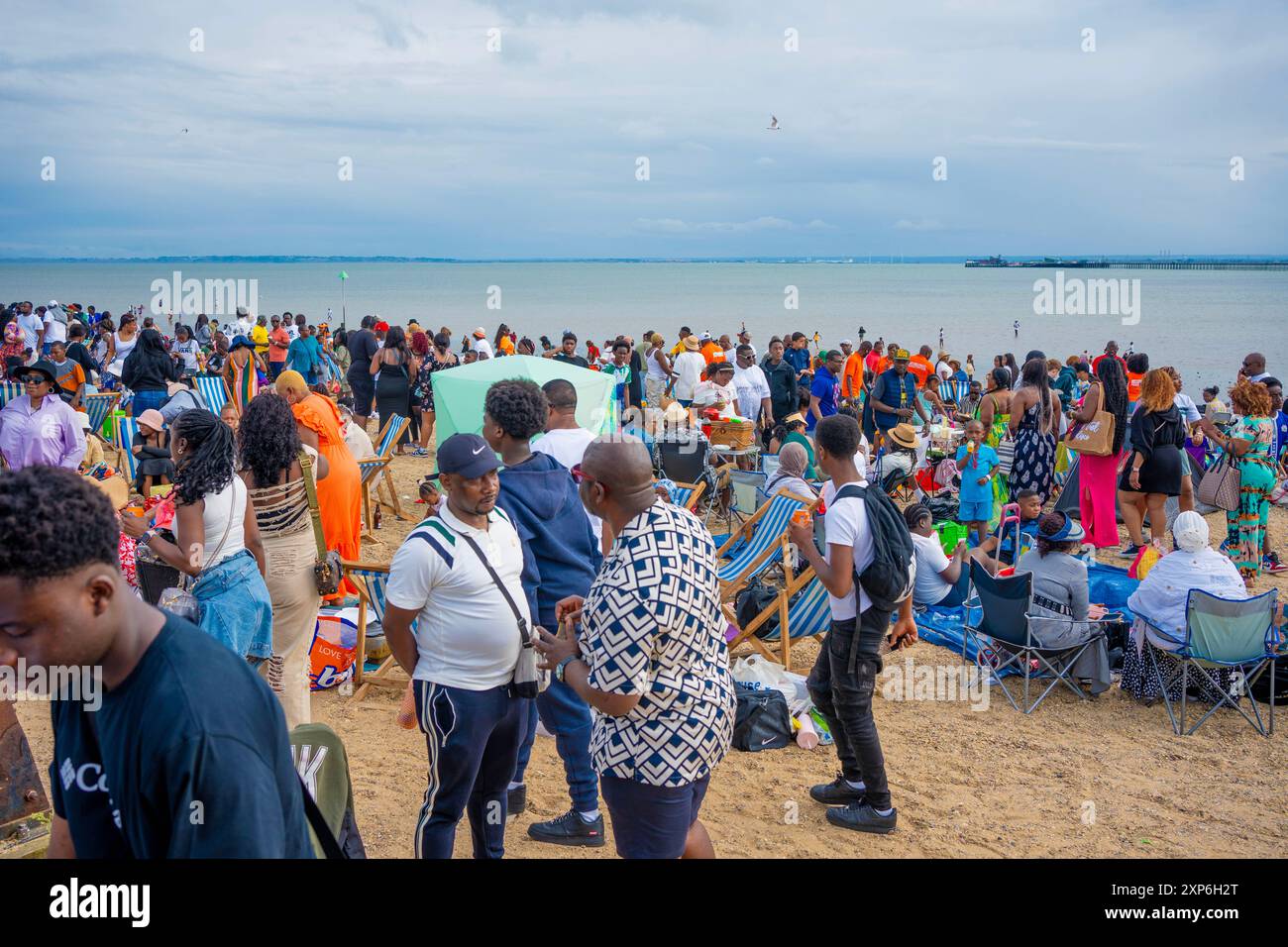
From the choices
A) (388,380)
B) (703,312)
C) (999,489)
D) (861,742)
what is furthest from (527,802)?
(703,312)

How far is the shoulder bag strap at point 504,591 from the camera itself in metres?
3.13

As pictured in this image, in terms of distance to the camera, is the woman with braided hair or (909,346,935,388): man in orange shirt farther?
(909,346,935,388): man in orange shirt

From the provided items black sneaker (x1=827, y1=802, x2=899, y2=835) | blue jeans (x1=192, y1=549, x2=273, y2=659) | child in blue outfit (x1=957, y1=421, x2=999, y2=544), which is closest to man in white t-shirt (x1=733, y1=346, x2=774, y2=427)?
child in blue outfit (x1=957, y1=421, x2=999, y2=544)

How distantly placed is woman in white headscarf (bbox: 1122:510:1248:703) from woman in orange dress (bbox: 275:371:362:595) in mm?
4506

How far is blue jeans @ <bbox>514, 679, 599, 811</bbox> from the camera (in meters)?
4.07

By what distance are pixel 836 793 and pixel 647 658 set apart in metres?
2.37

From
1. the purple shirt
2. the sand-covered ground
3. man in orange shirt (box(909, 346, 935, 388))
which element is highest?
man in orange shirt (box(909, 346, 935, 388))

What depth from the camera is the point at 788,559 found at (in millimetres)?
6383

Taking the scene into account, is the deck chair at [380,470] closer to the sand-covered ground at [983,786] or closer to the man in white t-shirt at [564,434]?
the sand-covered ground at [983,786]

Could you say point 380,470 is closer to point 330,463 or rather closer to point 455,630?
point 330,463

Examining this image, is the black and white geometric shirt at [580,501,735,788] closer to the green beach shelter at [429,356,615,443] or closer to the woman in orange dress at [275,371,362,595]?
the woman in orange dress at [275,371,362,595]

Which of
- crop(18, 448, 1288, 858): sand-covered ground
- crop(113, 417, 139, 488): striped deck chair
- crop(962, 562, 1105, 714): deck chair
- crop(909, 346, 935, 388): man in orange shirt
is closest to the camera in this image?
crop(18, 448, 1288, 858): sand-covered ground

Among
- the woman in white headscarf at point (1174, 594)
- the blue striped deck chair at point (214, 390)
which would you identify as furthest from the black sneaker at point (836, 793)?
the blue striped deck chair at point (214, 390)
